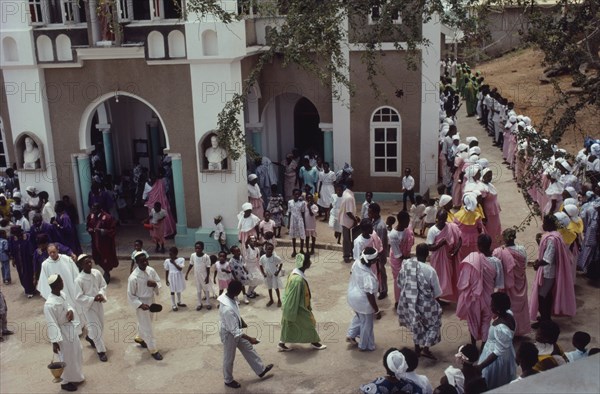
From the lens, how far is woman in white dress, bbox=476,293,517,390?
6961mm

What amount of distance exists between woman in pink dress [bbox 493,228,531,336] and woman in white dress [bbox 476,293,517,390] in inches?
68.2

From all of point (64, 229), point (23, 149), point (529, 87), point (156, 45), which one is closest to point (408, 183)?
point (156, 45)

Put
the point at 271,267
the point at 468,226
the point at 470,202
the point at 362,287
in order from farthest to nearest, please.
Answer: the point at 271,267, the point at 468,226, the point at 470,202, the point at 362,287

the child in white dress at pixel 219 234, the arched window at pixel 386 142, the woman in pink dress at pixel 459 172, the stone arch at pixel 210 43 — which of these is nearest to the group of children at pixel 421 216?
the woman in pink dress at pixel 459 172

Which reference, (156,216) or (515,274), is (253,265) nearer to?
(156,216)

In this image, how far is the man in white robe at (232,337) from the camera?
26.6 ft

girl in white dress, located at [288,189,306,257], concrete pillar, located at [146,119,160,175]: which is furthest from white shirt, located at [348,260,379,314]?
concrete pillar, located at [146,119,160,175]

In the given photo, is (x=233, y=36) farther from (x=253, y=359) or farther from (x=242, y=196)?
(x=253, y=359)

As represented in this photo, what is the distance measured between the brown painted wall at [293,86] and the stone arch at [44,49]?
4.93 m

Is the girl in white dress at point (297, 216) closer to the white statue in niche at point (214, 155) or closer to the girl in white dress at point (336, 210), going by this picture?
the girl in white dress at point (336, 210)

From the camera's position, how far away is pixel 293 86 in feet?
53.3

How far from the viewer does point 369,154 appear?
53.7 feet

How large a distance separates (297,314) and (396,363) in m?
3.01

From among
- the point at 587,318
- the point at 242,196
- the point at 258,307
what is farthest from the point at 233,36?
the point at 587,318
